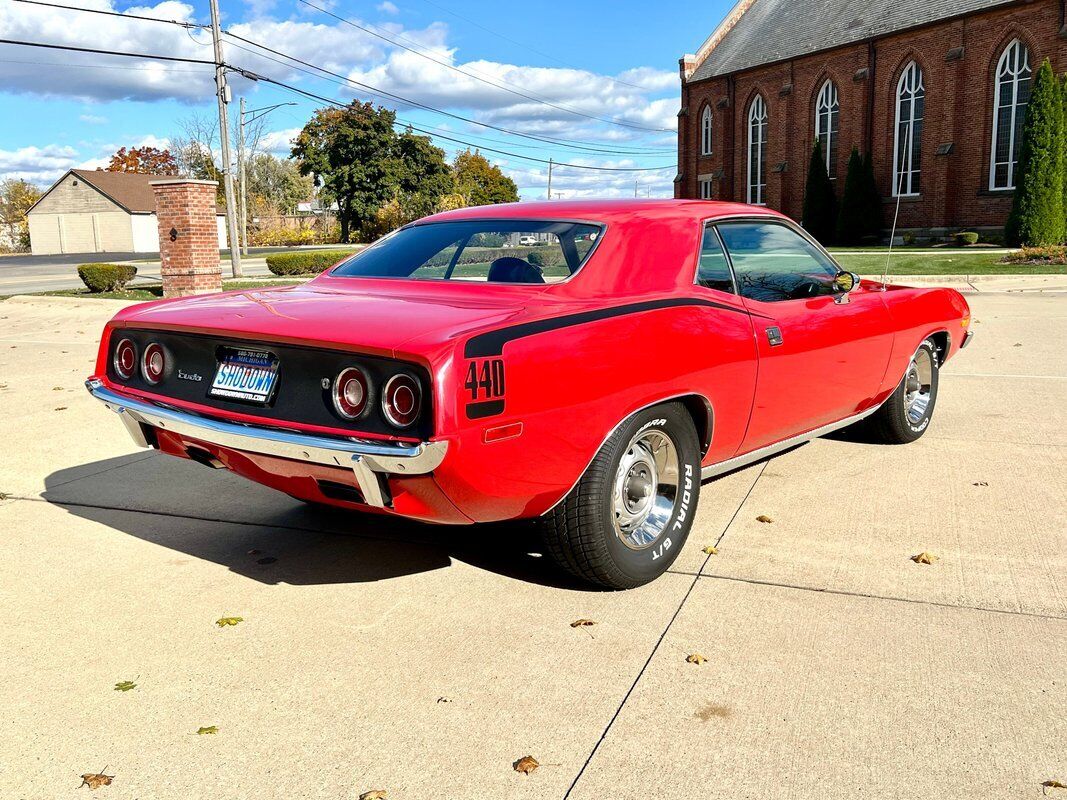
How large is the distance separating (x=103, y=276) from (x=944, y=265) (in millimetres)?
19879

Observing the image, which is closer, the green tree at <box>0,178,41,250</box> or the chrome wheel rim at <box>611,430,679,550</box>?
the chrome wheel rim at <box>611,430,679,550</box>

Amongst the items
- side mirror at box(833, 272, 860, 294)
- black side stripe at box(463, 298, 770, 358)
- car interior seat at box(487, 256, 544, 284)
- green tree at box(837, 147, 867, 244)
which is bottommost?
black side stripe at box(463, 298, 770, 358)

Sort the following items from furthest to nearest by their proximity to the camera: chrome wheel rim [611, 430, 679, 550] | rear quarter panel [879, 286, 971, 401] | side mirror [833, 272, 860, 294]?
rear quarter panel [879, 286, 971, 401] < side mirror [833, 272, 860, 294] < chrome wheel rim [611, 430, 679, 550]

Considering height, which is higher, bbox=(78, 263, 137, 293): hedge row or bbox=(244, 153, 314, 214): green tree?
bbox=(244, 153, 314, 214): green tree

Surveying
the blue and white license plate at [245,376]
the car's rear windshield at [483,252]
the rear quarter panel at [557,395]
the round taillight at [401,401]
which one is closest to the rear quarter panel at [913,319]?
the rear quarter panel at [557,395]

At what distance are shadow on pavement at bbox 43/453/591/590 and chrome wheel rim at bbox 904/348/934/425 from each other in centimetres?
300

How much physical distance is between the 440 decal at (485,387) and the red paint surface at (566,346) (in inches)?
1.1

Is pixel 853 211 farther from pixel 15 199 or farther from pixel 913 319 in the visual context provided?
pixel 15 199

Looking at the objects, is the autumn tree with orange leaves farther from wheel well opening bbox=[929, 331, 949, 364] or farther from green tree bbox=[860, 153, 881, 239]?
wheel well opening bbox=[929, 331, 949, 364]

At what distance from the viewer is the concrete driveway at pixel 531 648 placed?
2.76 m

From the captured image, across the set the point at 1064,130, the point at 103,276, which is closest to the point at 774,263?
the point at 103,276

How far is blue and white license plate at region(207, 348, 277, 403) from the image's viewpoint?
3609 mm

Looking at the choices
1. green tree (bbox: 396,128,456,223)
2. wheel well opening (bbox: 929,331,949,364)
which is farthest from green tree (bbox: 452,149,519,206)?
wheel well opening (bbox: 929,331,949,364)

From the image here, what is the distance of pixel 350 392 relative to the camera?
11.0ft
